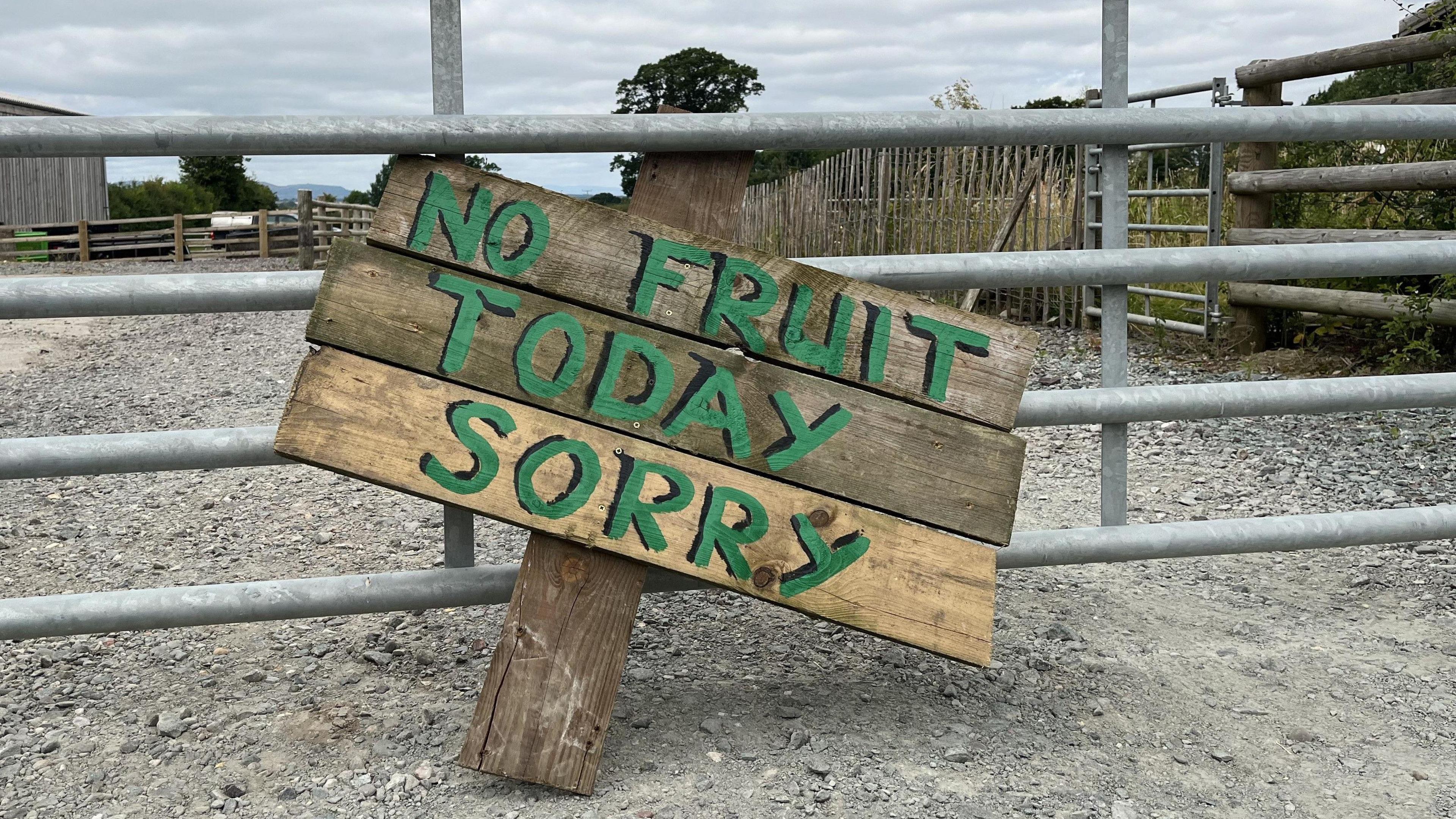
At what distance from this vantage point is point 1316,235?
273 inches

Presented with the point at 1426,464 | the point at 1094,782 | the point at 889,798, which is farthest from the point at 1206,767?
the point at 1426,464

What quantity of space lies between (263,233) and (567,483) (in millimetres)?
25425

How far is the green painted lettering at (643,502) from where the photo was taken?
1995mm

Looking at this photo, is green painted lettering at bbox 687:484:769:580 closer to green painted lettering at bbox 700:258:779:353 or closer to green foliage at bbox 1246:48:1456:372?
green painted lettering at bbox 700:258:779:353

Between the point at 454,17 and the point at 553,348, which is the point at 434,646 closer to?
the point at 553,348

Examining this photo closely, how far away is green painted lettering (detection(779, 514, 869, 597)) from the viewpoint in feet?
6.70

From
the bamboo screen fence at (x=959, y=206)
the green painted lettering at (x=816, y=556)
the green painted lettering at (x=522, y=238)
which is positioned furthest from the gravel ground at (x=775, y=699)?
the bamboo screen fence at (x=959, y=206)

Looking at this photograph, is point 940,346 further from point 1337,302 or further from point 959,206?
point 959,206

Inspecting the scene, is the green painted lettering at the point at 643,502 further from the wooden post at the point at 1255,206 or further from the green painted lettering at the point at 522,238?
the wooden post at the point at 1255,206

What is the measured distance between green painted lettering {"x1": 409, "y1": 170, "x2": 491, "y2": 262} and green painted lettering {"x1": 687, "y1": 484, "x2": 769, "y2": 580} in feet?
1.98

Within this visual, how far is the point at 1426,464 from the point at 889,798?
372 cm

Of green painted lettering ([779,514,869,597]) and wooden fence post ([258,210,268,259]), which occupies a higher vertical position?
wooden fence post ([258,210,268,259])

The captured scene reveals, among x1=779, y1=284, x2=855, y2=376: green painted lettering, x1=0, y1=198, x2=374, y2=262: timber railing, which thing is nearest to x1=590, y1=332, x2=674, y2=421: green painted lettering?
x1=779, y1=284, x2=855, y2=376: green painted lettering

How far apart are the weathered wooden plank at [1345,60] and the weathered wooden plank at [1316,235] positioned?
97cm
